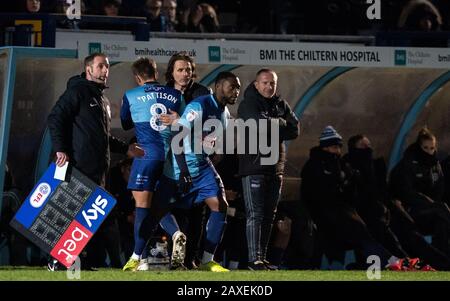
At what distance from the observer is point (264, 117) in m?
13.7

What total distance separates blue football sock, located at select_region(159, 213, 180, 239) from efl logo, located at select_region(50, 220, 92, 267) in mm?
700

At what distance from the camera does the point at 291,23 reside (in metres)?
19.2

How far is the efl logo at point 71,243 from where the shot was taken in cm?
1302

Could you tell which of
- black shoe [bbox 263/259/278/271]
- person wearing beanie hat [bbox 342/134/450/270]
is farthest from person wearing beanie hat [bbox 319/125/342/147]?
black shoe [bbox 263/259/278/271]

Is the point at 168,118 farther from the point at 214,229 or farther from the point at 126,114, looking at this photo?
the point at 214,229

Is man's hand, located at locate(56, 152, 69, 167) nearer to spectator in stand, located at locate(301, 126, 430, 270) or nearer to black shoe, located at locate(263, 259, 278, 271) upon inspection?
black shoe, located at locate(263, 259, 278, 271)

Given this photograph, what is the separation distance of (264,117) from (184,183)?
1040 mm

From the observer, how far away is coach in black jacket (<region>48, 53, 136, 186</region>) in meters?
12.9

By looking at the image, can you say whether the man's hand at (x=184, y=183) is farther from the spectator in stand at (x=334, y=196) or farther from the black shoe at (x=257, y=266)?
the spectator in stand at (x=334, y=196)

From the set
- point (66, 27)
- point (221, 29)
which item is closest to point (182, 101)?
point (66, 27)

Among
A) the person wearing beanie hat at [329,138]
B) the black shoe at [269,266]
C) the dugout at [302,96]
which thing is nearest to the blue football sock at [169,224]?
the black shoe at [269,266]

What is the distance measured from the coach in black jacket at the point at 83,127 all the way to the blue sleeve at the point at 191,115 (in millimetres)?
681

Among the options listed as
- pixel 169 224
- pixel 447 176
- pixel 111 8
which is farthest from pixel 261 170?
pixel 111 8
